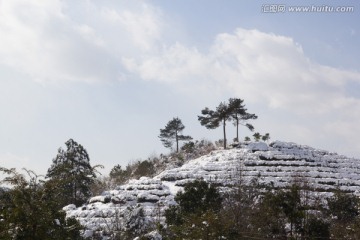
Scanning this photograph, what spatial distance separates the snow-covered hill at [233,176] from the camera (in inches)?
1577

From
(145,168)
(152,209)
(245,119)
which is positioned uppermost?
(245,119)

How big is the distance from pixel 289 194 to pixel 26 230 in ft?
58.3

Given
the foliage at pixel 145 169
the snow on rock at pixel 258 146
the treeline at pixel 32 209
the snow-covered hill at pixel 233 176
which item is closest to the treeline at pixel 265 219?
the treeline at pixel 32 209

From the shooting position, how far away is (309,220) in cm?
2211

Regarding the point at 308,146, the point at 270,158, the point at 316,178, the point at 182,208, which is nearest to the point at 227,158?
the point at 270,158

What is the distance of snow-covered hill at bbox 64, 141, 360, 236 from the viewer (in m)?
40.1

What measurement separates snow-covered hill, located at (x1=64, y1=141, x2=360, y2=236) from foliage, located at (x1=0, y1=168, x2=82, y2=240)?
2716cm

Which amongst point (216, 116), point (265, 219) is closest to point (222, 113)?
point (216, 116)

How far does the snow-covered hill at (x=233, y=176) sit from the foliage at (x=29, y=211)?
89.1 feet

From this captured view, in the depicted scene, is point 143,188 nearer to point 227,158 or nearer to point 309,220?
point 227,158

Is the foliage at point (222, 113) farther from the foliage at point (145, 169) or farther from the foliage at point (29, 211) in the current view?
the foliage at point (29, 211)

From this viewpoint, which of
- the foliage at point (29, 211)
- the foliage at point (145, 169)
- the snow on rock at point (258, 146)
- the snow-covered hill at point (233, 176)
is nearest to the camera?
the foliage at point (29, 211)

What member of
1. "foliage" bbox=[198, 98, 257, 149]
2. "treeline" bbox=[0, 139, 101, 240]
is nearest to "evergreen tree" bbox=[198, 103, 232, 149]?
"foliage" bbox=[198, 98, 257, 149]

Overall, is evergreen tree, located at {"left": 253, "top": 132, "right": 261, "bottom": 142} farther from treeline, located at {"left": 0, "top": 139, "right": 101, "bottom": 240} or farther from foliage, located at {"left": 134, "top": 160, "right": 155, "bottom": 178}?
treeline, located at {"left": 0, "top": 139, "right": 101, "bottom": 240}
